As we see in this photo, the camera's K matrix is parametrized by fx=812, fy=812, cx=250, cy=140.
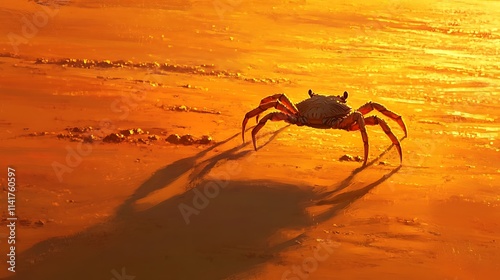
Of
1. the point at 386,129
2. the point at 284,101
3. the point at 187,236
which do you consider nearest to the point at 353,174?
the point at 386,129

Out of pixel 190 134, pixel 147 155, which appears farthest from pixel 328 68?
pixel 147 155

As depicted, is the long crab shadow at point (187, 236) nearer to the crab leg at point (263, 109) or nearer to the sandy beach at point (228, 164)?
the sandy beach at point (228, 164)

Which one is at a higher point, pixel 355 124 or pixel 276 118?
pixel 276 118

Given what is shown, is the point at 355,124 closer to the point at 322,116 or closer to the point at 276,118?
the point at 322,116

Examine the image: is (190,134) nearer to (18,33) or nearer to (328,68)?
(328,68)

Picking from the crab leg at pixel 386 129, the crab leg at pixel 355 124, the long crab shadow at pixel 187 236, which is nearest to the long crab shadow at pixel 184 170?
the long crab shadow at pixel 187 236

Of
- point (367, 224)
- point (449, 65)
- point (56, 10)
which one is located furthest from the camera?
point (56, 10)

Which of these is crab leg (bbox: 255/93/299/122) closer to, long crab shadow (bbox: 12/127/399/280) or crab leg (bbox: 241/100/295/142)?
crab leg (bbox: 241/100/295/142)
